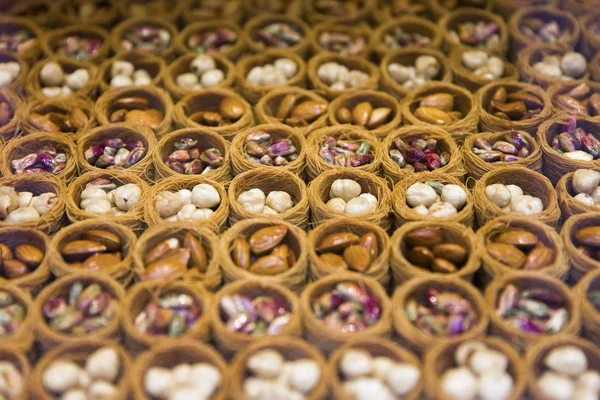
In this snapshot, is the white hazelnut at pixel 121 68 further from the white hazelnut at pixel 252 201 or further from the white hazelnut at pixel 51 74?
the white hazelnut at pixel 252 201

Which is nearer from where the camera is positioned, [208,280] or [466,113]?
[208,280]

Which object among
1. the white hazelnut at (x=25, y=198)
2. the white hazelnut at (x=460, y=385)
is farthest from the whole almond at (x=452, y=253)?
the white hazelnut at (x=25, y=198)

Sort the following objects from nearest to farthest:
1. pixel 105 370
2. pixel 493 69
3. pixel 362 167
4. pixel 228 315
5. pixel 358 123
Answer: pixel 105 370, pixel 228 315, pixel 362 167, pixel 358 123, pixel 493 69

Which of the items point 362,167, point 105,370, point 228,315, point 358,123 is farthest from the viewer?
point 358,123

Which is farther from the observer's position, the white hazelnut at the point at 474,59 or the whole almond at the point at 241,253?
the white hazelnut at the point at 474,59

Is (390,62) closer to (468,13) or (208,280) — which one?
(468,13)

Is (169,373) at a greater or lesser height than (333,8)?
lesser

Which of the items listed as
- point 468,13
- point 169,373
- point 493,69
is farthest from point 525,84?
point 169,373

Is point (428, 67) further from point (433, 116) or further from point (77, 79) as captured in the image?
point (77, 79)
